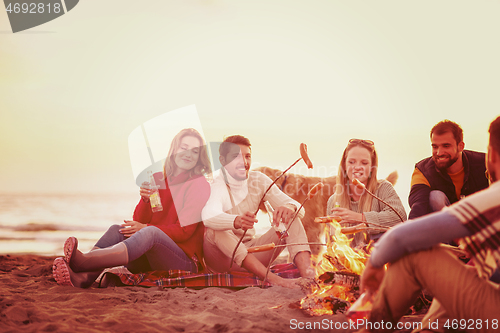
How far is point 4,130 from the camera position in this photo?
9773 millimetres

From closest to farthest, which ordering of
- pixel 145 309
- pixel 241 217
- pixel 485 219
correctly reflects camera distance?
pixel 485 219, pixel 145 309, pixel 241 217

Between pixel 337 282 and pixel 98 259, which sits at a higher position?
pixel 98 259

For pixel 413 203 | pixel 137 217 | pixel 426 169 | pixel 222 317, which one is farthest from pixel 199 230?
pixel 426 169

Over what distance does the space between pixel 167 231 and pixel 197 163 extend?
730 mm

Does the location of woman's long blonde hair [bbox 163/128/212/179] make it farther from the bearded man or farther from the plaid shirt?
the plaid shirt

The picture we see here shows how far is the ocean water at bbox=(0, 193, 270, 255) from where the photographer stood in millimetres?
6697

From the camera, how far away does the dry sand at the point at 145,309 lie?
1.84 m

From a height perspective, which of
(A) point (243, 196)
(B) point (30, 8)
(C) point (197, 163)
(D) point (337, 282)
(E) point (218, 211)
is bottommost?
(D) point (337, 282)

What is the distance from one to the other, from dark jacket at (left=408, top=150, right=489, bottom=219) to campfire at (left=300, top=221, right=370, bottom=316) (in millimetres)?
887

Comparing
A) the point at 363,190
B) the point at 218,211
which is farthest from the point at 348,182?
the point at 218,211

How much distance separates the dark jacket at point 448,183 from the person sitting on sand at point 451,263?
1.64 meters

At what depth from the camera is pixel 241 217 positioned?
9.48ft

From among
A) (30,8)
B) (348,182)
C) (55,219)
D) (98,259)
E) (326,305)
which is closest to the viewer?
(326,305)

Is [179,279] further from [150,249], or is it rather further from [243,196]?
[243,196]
